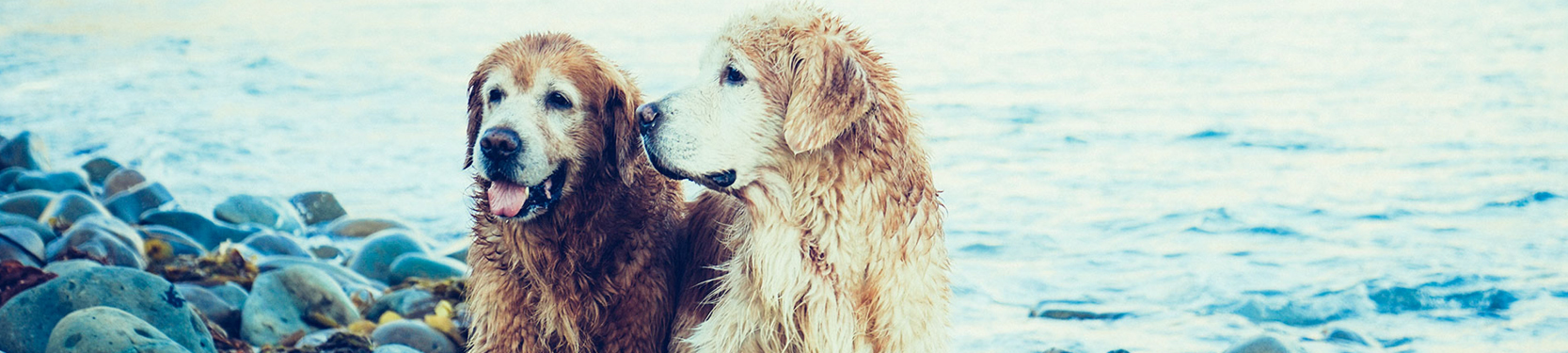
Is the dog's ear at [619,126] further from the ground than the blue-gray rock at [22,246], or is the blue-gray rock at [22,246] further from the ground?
the dog's ear at [619,126]

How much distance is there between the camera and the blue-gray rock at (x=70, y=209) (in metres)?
8.88

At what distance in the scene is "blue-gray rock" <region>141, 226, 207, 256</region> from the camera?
8.48m

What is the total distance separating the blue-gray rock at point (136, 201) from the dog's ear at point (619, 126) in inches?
278

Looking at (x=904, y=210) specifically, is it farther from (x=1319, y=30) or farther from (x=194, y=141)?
(x=1319, y=30)

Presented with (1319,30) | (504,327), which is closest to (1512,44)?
(1319,30)

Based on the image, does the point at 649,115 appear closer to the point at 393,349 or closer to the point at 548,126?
the point at 548,126

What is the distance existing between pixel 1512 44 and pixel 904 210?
16.1 metres

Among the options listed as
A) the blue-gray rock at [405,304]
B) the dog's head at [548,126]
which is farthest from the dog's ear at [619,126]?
the blue-gray rock at [405,304]

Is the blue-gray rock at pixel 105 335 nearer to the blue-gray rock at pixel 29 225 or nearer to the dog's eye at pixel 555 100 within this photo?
the dog's eye at pixel 555 100

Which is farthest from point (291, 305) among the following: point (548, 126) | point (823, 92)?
point (823, 92)

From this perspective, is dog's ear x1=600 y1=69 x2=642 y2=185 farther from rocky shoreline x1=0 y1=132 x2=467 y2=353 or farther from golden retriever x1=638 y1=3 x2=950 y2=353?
rocky shoreline x1=0 y1=132 x2=467 y2=353

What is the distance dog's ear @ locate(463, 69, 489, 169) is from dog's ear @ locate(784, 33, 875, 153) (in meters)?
→ 1.09

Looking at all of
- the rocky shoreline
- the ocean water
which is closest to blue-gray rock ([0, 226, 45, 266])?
the rocky shoreline

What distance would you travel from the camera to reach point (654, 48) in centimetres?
1741
